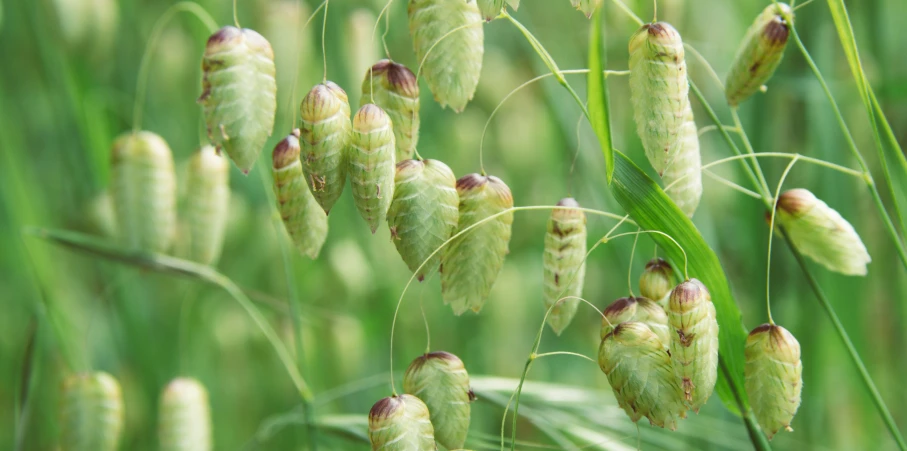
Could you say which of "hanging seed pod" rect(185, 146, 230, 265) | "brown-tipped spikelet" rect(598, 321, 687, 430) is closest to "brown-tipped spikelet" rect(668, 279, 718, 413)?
"brown-tipped spikelet" rect(598, 321, 687, 430)

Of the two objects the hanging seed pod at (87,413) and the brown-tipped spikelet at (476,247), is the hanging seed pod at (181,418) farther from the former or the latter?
the brown-tipped spikelet at (476,247)

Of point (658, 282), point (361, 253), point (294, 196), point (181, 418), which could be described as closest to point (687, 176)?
point (658, 282)

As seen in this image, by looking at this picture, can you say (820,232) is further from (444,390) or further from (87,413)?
(87,413)

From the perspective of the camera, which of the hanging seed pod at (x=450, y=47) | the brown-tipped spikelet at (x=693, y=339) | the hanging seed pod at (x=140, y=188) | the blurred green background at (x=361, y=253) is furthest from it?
the blurred green background at (x=361, y=253)

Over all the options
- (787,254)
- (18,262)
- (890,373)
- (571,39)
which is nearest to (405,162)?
(787,254)

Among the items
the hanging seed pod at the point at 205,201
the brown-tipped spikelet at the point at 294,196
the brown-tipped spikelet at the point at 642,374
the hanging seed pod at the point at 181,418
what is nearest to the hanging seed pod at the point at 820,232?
the brown-tipped spikelet at the point at 642,374

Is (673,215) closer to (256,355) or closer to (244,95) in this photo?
(244,95)
